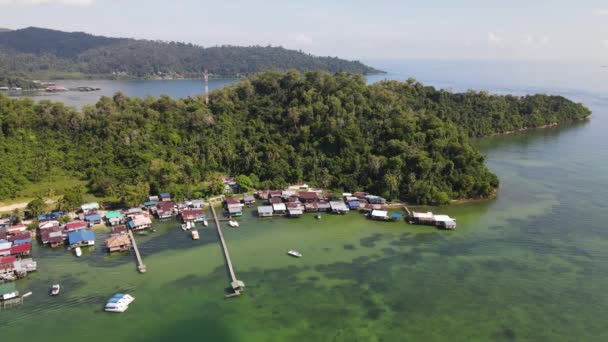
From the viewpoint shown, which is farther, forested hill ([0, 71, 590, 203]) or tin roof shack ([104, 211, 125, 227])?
forested hill ([0, 71, 590, 203])

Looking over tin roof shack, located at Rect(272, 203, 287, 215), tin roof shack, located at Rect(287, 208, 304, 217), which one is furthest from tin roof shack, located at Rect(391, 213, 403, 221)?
tin roof shack, located at Rect(272, 203, 287, 215)

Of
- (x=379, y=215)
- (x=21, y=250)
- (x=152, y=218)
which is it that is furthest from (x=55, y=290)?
(x=379, y=215)

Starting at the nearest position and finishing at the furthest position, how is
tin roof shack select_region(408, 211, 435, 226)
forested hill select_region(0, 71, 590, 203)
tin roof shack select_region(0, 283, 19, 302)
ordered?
1. tin roof shack select_region(0, 283, 19, 302)
2. tin roof shack select_region(408, 211, 435, 226)
3. forested hill select_region(0, 71, 590, 203)

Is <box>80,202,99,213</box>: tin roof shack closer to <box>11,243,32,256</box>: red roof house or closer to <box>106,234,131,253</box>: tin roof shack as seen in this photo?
<box>11,243,32,256</box>: red roof house

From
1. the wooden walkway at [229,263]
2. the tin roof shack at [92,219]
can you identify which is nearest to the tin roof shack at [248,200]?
the wooden walkway at [229,263]

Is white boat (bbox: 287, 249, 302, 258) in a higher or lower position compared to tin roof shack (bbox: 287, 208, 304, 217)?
lower

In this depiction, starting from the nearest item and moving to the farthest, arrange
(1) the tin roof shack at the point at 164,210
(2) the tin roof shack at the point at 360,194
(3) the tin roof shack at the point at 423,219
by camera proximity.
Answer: (3) the tin roof shack at the point at 423,219 → (1) the tin roof shack at the point at 164,210 → (2) the tin roof shack at the point at 360,194

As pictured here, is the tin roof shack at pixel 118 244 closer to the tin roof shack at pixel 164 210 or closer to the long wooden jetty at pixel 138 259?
the long wooden jetty at pixel 138 259
